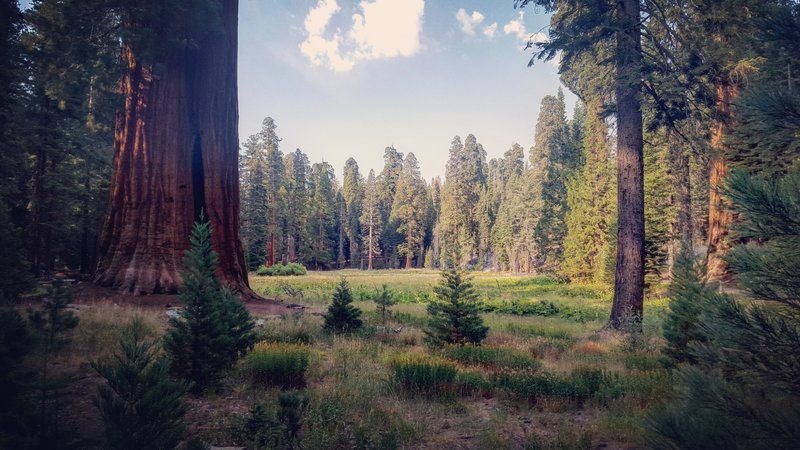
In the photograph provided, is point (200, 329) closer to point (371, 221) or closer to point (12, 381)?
point (12, 381)

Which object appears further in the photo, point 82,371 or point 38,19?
point 38,19

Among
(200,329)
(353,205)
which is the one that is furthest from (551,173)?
(353,205)

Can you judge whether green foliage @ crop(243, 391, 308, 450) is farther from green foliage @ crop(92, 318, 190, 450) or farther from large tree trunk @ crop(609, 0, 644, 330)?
large tree trunk @ crop(609, 0, 644, 330)

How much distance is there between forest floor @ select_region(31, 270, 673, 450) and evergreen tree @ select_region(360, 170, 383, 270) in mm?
55114

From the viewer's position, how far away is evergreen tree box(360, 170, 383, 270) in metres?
64.7

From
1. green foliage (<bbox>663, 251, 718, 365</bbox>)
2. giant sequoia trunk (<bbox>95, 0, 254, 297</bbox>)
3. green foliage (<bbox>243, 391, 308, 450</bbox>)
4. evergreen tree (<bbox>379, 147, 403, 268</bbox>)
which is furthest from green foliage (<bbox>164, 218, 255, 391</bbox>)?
evergreen tree (<bbox>379, 147, 403, 268</bbox>)

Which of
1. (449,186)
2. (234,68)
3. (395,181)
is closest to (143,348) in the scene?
(234,68)

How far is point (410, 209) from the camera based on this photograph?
64.7 meters

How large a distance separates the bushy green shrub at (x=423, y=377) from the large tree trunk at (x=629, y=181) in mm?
5866

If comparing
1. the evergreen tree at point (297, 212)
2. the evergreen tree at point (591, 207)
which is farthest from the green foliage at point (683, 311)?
the evergreen tree at point (297, 212)

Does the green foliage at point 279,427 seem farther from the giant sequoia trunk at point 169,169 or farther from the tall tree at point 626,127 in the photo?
the tall tree at point 626,127

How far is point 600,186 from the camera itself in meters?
25.0

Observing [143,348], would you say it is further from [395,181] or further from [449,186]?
[395,181]

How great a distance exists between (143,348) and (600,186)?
2612cm
